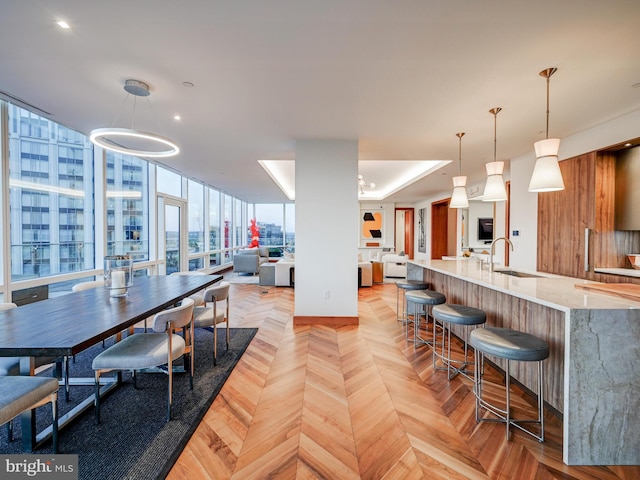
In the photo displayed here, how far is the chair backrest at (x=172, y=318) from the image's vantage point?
191cm

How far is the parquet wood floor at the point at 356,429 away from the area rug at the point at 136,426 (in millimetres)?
110

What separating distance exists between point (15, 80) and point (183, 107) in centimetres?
135

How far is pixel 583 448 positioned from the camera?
5.35 feet

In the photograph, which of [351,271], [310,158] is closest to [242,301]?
[351,271]

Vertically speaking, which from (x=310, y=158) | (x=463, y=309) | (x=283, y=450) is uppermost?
(x=310, y=158)

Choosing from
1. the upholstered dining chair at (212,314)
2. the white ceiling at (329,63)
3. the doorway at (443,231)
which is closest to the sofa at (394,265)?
the doorway at (443,231)

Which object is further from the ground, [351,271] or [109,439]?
[351,271]

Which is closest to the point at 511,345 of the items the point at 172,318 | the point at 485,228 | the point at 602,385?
the point at 602,385

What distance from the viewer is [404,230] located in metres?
12.4

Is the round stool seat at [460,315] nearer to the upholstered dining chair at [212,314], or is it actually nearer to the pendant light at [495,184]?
the pendant light at [495,184]

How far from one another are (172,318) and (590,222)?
4610 millimetres

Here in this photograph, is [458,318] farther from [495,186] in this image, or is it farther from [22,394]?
[22,394]

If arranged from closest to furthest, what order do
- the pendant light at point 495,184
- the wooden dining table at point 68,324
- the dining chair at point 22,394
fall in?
the dining chair at point 22,394, the wooden dining table at point 68,324, the pendant light at point 495,184

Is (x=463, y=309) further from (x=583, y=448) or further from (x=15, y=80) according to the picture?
(x=15, y=80)
